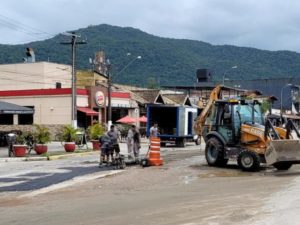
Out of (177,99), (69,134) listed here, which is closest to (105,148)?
(69,134)

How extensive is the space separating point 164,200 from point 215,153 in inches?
392

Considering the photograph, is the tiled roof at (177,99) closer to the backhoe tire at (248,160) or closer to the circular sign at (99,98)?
the circular sign at (99,98)

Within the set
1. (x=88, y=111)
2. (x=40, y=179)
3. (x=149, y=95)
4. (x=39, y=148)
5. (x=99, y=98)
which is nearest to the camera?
(x=40, y=179)

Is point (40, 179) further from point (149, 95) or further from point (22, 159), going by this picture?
point (149, 95)

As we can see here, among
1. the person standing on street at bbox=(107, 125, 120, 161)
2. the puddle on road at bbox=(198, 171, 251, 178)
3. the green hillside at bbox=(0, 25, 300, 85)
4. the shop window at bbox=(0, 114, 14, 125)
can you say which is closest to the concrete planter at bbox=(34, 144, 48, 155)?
the person standing on street at bbox=(107, 125, 120, 161)

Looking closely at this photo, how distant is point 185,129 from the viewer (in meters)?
44.4

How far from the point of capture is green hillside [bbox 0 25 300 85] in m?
122

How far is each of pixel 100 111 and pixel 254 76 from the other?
10529 centimetres

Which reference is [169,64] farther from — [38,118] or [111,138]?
[111,138]

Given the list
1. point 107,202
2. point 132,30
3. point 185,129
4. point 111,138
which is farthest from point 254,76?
point 107,202

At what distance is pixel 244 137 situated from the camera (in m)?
21.7

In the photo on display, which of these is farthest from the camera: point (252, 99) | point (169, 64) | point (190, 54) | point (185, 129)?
point (190, 54)

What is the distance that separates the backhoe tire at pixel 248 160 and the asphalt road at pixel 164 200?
0.70 meters

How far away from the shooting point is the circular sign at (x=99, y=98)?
62719mm
